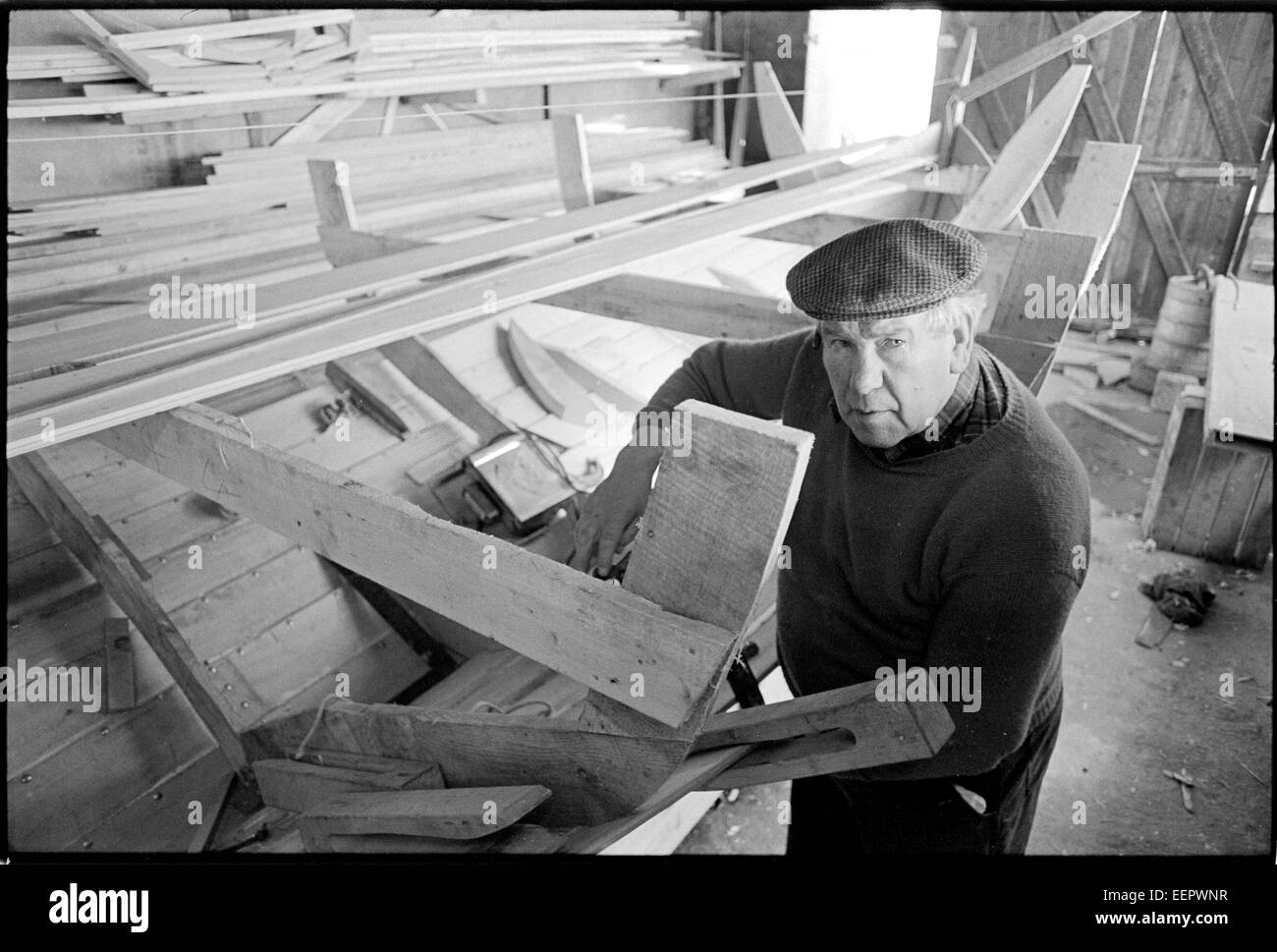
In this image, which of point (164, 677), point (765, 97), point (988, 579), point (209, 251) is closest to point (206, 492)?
point (164, 677)

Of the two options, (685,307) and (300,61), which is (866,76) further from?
(685,307)

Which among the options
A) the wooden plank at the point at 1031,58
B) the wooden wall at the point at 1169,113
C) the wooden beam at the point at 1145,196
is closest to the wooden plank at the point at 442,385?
the wooden plank at the point at 1031,58

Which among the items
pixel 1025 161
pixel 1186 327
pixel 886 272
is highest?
pixel 886 272

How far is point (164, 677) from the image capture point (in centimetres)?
230

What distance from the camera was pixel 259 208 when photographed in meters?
3.24

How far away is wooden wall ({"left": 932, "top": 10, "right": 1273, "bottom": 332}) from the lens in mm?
7035

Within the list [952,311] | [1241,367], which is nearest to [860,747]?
[952,311]

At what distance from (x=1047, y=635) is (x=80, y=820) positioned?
2.14 metres

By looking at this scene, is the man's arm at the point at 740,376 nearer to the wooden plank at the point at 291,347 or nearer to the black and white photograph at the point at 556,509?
the black and white photograph at the point at 556,509

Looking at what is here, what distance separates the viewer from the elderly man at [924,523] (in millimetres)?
1366

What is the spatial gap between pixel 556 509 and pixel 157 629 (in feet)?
3.94

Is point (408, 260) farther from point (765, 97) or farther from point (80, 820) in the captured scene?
point (765, 97)

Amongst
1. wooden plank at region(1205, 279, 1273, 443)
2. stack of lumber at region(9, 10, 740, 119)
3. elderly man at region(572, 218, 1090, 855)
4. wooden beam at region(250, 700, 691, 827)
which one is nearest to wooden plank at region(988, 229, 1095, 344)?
elderly man at region(572, 218, 1090, 855)

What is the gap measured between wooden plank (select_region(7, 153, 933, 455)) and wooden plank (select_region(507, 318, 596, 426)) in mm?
1149
